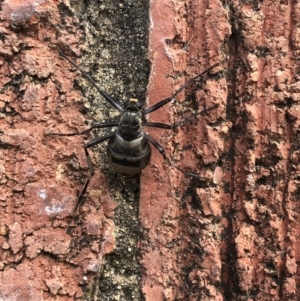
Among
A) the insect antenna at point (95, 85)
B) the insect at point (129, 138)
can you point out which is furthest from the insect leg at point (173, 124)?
the insect antenna at point (95, 85)

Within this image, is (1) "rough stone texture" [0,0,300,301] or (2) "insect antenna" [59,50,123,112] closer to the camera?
(1) "rough stone texture" [0,0,300,301]

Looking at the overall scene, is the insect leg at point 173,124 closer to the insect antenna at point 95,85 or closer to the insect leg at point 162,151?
the insect leg at point 162,151

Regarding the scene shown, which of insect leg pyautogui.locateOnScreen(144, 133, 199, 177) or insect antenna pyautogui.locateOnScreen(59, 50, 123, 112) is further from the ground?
insect antenna pyautogui.locateOnScreen(59, 50, 123, 112)

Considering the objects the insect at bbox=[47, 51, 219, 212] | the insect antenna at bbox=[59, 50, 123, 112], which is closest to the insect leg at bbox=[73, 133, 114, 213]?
the insect at bbox=[47, 51, 219, 212]

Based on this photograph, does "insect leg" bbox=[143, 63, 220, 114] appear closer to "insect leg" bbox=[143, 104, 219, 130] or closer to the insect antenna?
"insect leg" bbox=[143, 104, 219, 130]

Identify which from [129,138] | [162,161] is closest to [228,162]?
[162,161]

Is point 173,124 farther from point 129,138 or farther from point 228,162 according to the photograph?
point 129,138

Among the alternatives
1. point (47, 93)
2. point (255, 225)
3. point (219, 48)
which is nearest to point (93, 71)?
point (47, 93)
